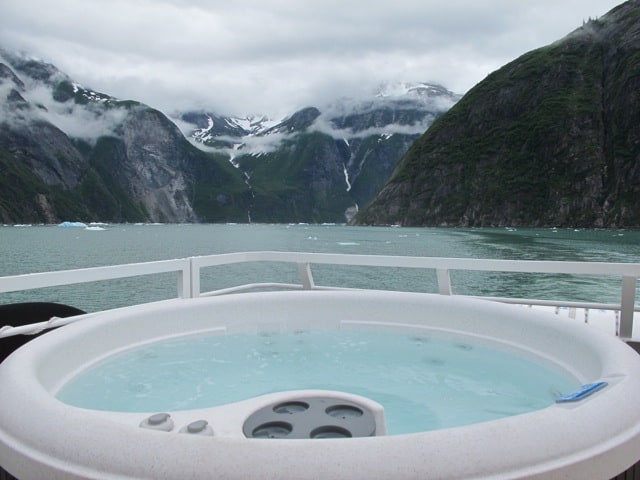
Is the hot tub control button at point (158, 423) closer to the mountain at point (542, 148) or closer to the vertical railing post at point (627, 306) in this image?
the vertical railing post at point (627, 306)

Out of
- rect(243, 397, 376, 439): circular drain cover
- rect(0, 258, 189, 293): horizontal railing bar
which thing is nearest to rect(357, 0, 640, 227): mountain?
rect(0, 258, 189, 293): horizontal railing bar

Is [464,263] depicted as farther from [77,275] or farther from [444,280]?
[77,275]

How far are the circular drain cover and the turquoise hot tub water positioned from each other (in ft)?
1.38

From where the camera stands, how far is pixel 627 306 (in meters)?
2.81

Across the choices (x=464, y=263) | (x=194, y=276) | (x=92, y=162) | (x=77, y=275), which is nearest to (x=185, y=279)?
(x=194, y=276)

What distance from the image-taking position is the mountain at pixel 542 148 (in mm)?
66938

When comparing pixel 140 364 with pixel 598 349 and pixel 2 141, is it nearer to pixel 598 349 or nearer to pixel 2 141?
pixel 598 349

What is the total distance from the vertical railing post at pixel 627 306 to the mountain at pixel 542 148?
67432 millimetres

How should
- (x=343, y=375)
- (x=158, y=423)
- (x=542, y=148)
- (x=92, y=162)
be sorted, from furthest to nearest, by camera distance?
(x=92, y=162), (x=542, y=148), (x=343, y=375), (x=158, y=423)

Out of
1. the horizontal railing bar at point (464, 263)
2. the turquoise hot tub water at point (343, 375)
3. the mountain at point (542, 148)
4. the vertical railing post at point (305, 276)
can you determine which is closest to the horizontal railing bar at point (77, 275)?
the horizontal railing bar at point (464, 263)

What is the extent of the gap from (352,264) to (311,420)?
178 centimetres

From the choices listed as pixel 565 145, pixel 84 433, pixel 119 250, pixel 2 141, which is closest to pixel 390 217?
pixel 565 145

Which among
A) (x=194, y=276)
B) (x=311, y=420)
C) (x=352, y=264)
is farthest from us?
(x=194, y=276)

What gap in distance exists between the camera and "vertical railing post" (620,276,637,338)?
279 cm
